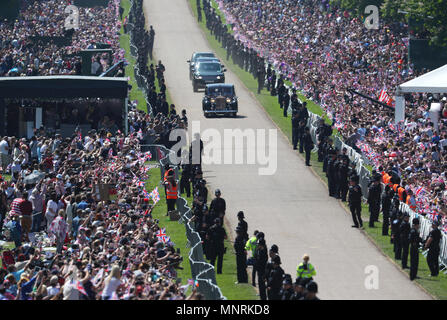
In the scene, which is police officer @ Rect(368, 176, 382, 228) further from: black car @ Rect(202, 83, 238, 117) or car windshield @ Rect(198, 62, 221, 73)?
car windshield @ Rect(198, 62, 221, 73)

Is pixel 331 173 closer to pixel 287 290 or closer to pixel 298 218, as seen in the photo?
pixel 298 218

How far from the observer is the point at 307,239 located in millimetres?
30266

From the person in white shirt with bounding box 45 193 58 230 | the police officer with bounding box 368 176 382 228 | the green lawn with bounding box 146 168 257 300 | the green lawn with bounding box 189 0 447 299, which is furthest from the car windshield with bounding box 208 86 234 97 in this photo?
the person in white shirt with bounding box 45 193 58 230

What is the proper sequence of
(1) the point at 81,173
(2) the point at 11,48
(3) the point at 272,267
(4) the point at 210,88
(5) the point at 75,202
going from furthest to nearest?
1. (2) the point at 11,48
2. (4) the point at 210,88
3. (1) the point at 81,173
4. (5) the point at 75,202
5. (3) the point at 272,267

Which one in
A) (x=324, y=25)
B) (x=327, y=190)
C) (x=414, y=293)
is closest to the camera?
(x=414, y=293)

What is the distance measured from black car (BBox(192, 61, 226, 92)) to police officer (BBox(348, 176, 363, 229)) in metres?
24.2

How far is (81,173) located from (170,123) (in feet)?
27.5

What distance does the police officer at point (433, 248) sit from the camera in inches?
1024

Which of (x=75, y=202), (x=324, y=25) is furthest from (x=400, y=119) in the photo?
(x=324, y=25)

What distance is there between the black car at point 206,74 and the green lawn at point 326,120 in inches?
79.5

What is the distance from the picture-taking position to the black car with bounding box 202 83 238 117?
159ft

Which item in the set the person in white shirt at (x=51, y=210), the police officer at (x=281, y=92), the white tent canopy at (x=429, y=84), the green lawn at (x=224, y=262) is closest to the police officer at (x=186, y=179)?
the green lawn at (x=224, y=262)

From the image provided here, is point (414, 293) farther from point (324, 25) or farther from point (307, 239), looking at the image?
point (324, 25)

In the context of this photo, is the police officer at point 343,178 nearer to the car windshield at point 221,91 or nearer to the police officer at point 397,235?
the police officer at point 397,235
